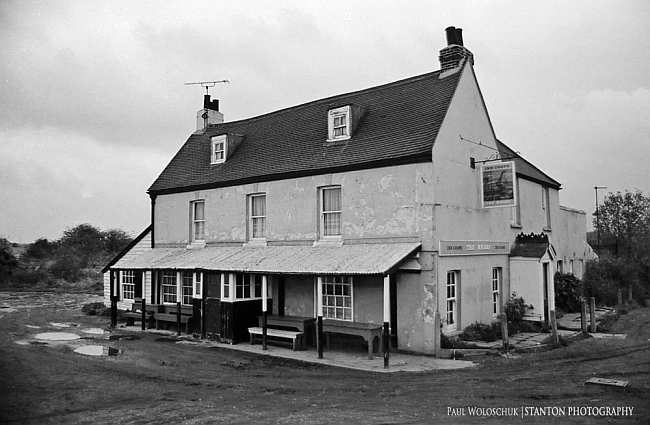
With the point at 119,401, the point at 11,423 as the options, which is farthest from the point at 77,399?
the point at 11,423

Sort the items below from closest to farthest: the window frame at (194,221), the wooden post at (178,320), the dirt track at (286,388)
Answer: the dirt track at (286,388)
the wooden post at (178,320)
the window frame at (194,221)

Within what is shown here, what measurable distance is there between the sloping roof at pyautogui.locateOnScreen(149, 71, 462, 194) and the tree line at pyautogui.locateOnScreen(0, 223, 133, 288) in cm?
2163

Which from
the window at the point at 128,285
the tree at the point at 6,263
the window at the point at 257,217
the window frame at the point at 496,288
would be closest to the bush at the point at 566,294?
the window frame at the point at 496,288

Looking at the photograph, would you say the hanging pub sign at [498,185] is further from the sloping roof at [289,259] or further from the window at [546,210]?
the window at [546,210]

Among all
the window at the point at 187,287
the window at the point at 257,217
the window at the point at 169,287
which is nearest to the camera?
the window at the point at 257,217

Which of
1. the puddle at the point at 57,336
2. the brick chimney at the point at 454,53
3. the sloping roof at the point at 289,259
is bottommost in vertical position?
the puddle at the point at 57,336

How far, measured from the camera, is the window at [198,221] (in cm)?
2161

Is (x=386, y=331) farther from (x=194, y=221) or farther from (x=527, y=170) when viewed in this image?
(x=527, y=170)

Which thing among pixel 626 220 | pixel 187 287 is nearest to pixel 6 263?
pixel 187 287

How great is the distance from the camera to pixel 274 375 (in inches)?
467

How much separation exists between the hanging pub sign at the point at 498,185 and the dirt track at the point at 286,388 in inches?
183

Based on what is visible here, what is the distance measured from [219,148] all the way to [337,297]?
363 inches

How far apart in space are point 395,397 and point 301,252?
7.79 meters

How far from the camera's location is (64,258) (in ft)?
159
